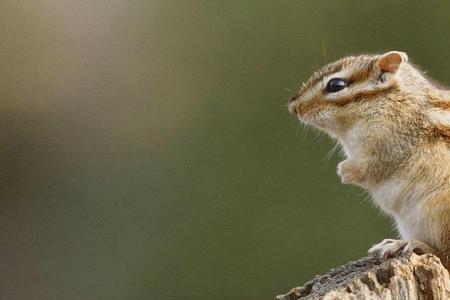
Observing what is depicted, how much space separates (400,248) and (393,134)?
316 millimetres

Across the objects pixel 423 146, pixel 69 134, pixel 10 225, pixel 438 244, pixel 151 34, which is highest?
pixel 151 34

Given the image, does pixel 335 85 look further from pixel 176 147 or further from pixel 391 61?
pixel 176 147

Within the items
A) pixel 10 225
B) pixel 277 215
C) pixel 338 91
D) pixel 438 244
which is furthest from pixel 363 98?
pixel 10 225

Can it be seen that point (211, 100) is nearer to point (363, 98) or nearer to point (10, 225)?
point (10, 225)

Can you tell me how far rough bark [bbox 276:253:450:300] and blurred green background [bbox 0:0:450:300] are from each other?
4.12 metres

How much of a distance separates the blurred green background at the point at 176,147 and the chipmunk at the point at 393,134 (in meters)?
3.59

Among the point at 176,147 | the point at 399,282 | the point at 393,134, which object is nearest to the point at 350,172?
the point at 393,134

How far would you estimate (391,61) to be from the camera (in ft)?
11.5

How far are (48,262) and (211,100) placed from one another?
140 centimetres

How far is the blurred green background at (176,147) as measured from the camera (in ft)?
24.4

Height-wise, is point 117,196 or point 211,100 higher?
point 211,100

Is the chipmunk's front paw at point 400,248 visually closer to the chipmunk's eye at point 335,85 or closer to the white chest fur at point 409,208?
the white chest fur at point 409,208

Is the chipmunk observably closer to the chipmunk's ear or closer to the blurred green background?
the chipmunk's ear

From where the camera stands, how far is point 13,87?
8.70 metres
